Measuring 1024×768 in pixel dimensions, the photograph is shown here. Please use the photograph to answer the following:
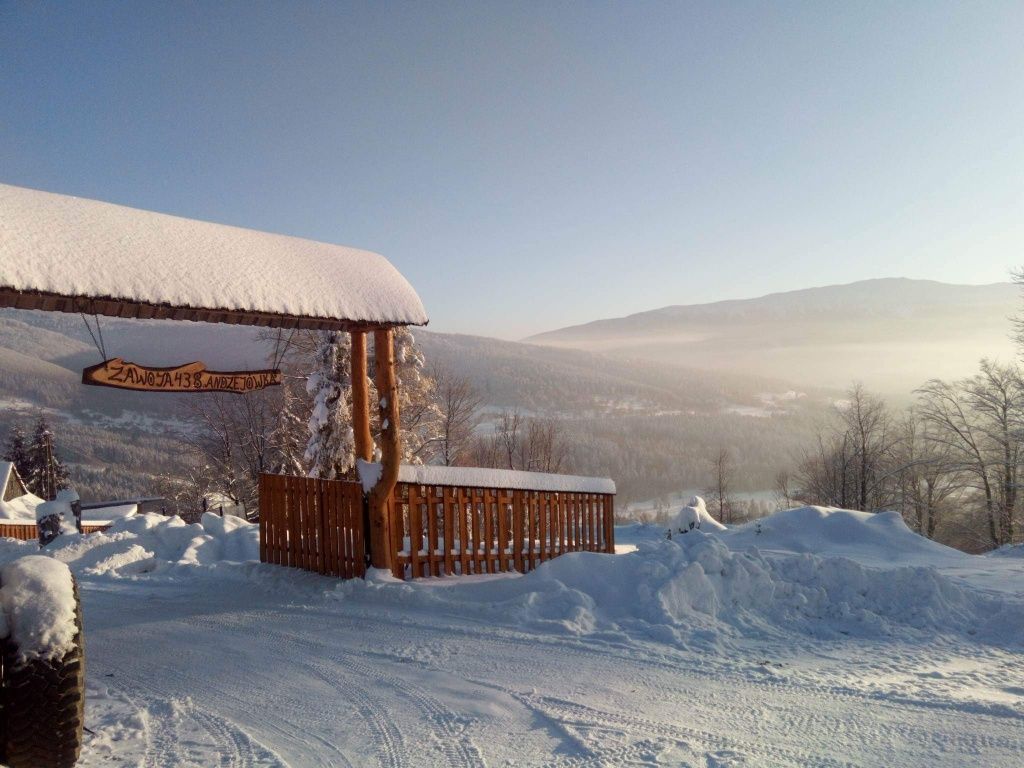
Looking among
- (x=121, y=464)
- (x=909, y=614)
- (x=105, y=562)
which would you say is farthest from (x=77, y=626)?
(x=121, y=464)

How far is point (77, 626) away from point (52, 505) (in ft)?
44.2

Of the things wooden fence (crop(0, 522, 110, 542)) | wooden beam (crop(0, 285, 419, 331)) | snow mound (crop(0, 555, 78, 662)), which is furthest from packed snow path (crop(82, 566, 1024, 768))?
wooden fence (crop(0, 522, 110, 542))

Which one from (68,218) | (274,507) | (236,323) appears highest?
(68,218)

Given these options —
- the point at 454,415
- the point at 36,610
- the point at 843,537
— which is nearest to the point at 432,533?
the point at 36,610

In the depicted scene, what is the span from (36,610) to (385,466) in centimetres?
497

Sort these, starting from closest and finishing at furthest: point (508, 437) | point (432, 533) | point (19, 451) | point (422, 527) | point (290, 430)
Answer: point (422, 527) → point (432, 533) → point (290, 430) → point (508, 437) → point (19, 451)

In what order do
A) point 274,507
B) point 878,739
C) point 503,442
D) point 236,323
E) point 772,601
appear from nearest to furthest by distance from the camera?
point 878,739 < point 772,601 < point 236,323 < point 274,507 < point 503,442

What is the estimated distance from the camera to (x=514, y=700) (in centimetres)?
468

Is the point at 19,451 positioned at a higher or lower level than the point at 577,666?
lower

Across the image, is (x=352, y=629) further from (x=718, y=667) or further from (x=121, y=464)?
(x=121, y=464)

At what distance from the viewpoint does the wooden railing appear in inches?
342

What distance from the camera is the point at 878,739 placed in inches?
158

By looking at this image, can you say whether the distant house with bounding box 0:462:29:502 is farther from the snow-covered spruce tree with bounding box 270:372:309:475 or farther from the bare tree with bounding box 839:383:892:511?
the bare tree with bounding box 839:383:892:511

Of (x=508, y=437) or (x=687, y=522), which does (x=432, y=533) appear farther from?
(x=508, y=437)
